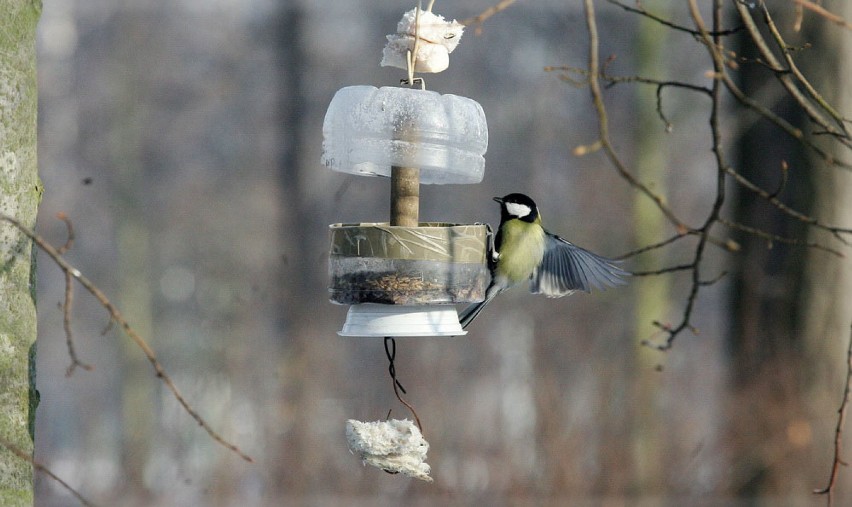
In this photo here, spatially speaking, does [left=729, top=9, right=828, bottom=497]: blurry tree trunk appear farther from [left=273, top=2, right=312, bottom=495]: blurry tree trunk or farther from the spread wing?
[left=273, top=2, right=312, bottom=495]: blurry tree trunk

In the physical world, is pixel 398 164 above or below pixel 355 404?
above

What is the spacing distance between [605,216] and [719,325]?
1873 millimetres

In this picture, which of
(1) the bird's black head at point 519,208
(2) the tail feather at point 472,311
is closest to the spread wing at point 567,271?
(1) the bird's black head at point 519,208

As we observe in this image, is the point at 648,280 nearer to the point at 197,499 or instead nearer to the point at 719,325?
the point at 719,325

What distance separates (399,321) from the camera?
9.53 ft

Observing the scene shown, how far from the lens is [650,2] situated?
10844 millimetres

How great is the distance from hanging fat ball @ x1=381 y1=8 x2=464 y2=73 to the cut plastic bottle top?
0.09 metres

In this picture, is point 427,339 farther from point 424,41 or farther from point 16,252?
point 16,252

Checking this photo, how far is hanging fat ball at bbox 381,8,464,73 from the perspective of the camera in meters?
3.01

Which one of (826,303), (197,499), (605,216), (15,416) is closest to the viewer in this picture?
(15,416)

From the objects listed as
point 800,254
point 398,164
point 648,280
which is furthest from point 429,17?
point 648,280

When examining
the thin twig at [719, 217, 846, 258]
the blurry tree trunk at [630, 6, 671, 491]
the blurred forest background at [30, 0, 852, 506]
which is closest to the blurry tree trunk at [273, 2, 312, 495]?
the blurred forest background at [30, 0, 852, 506]

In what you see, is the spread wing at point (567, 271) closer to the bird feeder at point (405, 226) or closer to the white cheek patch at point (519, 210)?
the white cheek patch at point (519, 210)

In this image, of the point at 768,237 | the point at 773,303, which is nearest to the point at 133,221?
the point at 773,303
